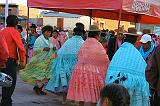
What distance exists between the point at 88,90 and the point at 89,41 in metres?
0.88

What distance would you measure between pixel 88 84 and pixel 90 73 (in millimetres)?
195

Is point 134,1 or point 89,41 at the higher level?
point 134,1

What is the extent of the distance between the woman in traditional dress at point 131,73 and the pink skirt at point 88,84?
0.78m

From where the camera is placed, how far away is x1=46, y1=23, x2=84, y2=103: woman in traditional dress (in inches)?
324

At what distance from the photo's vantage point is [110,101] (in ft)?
9.31

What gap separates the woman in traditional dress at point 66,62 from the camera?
27.0ft

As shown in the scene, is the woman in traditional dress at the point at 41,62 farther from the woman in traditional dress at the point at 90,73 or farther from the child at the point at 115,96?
the child at the point at 115,96

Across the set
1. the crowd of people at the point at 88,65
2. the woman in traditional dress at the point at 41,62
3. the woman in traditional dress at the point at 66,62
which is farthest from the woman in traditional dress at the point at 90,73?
the woman in traditional dress at the point at 41,62

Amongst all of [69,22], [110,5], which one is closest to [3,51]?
[110,5]

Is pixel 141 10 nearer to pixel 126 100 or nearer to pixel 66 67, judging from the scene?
pixel 66 67

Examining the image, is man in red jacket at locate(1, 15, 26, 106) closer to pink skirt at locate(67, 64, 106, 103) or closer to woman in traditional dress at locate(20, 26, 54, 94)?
pink skirt at locate(67, 64, 106, 103)

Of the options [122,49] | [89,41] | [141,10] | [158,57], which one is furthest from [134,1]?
[158,57]

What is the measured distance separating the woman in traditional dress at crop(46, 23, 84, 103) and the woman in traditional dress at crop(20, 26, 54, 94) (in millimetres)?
1045

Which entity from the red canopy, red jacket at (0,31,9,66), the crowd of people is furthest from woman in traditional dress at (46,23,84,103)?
red jacket at (0,31,9,66)
